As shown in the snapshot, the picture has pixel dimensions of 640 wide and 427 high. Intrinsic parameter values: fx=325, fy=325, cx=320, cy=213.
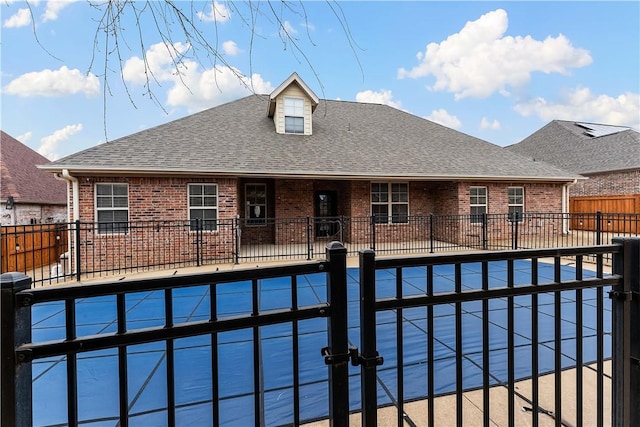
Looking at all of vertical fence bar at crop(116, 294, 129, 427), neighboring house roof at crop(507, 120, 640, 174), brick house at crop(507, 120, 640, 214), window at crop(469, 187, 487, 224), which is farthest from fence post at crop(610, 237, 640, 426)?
neighboring house roof at crop(507, 120, 640, 174)

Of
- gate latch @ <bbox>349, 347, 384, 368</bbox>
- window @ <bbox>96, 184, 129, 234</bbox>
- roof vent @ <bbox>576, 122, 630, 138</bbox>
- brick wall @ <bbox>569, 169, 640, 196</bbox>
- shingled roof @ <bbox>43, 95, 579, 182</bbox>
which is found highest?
roof vent @ <bbox>576, 122, 630, 138</bbox>

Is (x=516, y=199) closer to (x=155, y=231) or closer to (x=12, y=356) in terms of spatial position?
(x=155, y=231)

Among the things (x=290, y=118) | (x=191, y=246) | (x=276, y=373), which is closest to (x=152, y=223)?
(x=191, y=246)

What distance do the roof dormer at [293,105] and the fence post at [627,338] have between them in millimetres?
11845

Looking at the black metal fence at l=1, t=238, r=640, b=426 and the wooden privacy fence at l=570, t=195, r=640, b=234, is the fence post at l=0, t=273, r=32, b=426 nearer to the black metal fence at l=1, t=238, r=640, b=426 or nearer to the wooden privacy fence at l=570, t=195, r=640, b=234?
the black metal fence at l=1, t=238, r=640, b=426

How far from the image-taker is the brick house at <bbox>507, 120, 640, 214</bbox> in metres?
16.2

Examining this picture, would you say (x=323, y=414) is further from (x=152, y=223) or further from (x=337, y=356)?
(x=152, y=223)

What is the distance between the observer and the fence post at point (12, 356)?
1.00m

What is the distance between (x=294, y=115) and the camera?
12977 mm

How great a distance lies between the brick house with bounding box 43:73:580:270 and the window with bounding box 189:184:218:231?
0.03 m

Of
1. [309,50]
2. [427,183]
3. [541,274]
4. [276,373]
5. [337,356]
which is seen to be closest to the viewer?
[337,356]

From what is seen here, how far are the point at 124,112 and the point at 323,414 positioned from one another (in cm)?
258

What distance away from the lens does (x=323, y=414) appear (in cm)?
253

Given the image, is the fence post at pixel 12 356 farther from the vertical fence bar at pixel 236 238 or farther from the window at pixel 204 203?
the window at pixel 204 203
